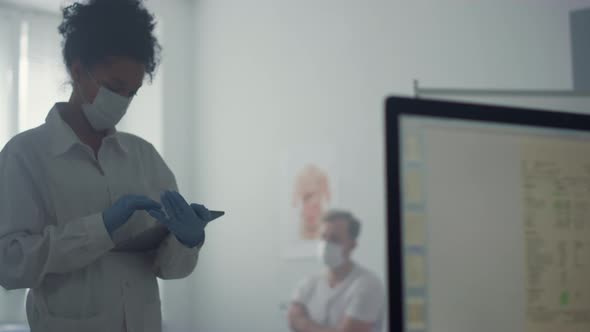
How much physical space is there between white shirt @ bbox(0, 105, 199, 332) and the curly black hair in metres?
0.13

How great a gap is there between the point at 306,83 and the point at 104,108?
1.96m

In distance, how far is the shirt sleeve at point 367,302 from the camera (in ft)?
8.04

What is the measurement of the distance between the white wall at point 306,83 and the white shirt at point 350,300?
13 centimetres

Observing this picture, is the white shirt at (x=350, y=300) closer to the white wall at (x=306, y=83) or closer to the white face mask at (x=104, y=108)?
the white wall at (x=306, y=83)

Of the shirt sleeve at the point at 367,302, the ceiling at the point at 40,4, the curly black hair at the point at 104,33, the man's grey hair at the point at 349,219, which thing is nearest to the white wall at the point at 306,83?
the man's grey hair at the point at 349,219

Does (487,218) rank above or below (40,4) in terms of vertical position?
below

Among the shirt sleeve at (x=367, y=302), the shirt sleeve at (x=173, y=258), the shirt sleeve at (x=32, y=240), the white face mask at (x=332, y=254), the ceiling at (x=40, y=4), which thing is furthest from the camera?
the ceiling at (x=40, y=4)

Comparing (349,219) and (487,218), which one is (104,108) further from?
(349,219)

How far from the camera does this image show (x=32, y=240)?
41.7 inches

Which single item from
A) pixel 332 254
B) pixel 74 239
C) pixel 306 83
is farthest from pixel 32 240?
pixel 306 83

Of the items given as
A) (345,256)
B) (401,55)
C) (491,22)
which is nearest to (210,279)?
(345,256)

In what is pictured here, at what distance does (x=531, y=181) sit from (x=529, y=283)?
11 cm

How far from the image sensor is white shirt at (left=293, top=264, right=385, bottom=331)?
2.46 meters

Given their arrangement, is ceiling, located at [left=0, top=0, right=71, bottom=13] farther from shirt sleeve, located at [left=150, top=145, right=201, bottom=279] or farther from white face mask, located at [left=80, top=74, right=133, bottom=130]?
shirt sleeve, located at [left=150, top=145, right=201, bottom=279]
